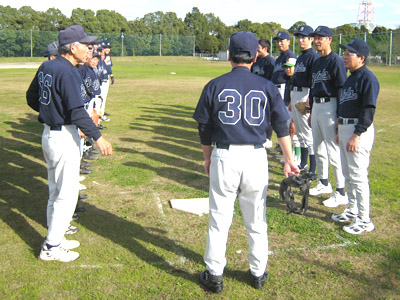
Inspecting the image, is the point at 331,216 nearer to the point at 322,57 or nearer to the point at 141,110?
the point at 322,57

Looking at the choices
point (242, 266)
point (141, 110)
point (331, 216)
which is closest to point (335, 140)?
point (331, 216)

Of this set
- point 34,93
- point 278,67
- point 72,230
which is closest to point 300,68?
point 278,67

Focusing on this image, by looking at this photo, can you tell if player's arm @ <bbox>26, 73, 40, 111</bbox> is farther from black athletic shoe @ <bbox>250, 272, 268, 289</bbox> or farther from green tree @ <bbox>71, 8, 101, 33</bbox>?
green tree @ <bbox>71, 8, 101, 33</bbox>

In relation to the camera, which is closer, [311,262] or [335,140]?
[311,262]

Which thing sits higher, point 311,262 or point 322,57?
point 322,57

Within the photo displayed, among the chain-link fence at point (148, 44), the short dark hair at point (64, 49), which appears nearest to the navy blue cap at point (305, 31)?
the short dark hair at point (64, 49)

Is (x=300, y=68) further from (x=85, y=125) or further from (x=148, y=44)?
(x=148, y=44)

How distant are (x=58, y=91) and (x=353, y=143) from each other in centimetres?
355

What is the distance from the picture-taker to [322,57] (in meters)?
6.02

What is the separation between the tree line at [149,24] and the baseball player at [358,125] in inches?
2500

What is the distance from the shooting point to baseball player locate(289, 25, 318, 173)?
6.72 meters

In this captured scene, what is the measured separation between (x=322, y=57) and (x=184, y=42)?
6855 cm

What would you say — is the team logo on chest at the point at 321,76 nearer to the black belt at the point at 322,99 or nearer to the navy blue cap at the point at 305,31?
the black belt at the point at 322,99

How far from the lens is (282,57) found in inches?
321
